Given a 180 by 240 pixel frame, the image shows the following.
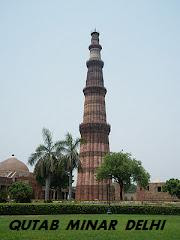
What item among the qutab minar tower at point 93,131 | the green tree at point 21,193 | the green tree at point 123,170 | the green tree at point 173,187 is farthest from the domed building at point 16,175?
the green tree at point 173,187

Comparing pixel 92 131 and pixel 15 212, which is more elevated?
pixel 92 131

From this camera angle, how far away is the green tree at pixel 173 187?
221 feet

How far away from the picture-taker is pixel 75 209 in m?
35.0

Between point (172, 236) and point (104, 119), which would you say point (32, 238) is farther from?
point (104, 119)

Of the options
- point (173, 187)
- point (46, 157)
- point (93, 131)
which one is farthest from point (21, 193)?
point (173, 187)

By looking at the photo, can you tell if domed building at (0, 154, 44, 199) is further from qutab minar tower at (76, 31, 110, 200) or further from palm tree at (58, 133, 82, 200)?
palm tree at (58, 133, 82, 200)

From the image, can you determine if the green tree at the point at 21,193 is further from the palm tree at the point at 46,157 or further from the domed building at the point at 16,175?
the domed building at the point at 16,175

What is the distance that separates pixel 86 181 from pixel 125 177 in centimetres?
1603

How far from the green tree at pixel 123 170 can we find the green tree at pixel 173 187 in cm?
1615

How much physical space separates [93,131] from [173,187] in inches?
756

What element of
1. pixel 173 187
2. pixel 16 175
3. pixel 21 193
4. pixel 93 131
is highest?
pixel 93 131

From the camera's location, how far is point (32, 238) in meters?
14.4

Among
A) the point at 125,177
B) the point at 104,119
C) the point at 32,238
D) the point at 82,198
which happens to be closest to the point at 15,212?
the point at 32,238

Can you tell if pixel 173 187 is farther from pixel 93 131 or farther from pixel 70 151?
pixel 70 151
